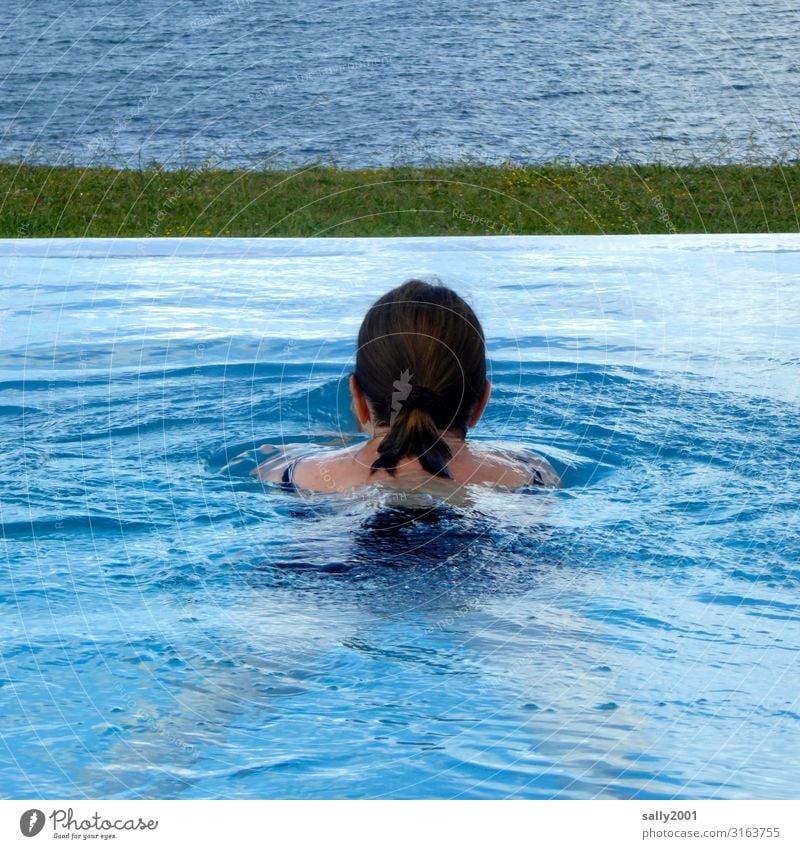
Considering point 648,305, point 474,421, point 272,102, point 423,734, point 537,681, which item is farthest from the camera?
point 272,102

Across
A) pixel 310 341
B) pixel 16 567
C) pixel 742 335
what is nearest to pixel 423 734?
pixel 16 567

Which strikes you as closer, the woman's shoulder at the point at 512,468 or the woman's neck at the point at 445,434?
the woman's neck at the point at 445,434

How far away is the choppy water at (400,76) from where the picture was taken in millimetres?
13531

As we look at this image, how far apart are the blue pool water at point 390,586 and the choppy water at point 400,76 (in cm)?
890

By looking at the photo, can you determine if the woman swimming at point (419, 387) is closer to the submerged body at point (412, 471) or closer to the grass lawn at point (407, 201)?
the submerged body at point (412, 471)

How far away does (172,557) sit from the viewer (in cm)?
293

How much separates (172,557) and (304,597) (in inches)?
19.9

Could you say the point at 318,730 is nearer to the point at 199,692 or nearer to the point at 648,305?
the point at 199,692

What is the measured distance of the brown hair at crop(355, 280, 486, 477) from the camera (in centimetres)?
266

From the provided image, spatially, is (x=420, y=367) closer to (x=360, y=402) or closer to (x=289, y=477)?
(x=360, y=402)

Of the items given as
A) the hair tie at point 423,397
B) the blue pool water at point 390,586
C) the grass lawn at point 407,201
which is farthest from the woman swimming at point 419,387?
the grass lawn at point 407,201

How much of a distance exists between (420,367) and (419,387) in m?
0.05

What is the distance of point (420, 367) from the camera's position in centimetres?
268

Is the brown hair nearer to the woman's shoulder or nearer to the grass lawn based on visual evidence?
the woman's shoulder
